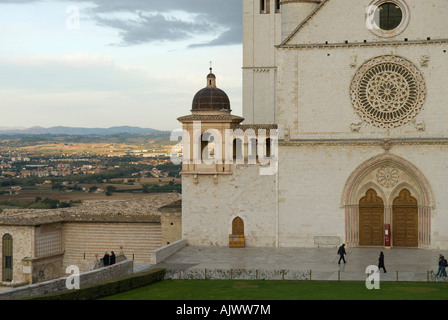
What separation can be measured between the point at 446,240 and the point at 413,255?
2431 millimetres

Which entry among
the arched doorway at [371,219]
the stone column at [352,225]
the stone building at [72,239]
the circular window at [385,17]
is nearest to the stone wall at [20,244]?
the stone building at [72,239]

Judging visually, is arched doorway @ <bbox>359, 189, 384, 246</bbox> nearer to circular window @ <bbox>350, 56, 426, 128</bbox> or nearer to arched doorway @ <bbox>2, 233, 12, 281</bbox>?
circular window @ <bbox>350, 56, 426, 128</bbox>

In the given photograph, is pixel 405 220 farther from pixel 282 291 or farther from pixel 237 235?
pixel 282 291

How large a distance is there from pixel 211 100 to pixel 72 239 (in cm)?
1199

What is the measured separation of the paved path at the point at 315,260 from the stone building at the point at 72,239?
5.30 m

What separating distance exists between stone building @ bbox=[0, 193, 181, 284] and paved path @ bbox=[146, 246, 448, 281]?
5.30 meters

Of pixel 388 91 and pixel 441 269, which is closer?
pixel 441 269

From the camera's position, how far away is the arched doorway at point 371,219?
37.7 m

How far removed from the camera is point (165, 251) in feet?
116

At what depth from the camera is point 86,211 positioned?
46781 mm

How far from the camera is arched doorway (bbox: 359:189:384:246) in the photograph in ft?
124

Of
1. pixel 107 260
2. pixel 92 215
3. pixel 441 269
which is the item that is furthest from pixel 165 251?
pixel 441 269
